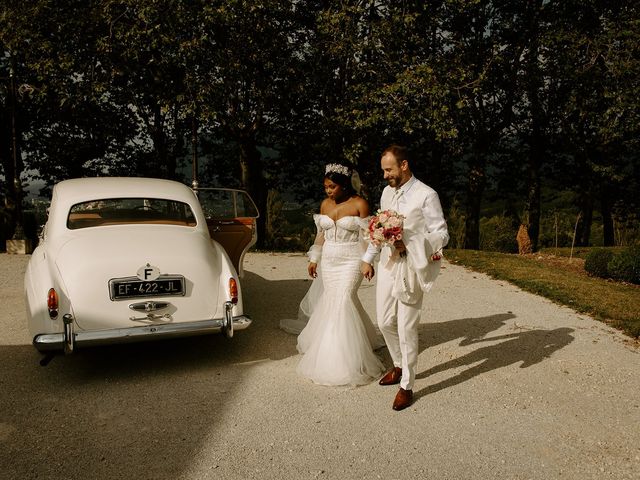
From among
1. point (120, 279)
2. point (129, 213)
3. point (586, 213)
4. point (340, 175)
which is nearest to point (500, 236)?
point (586, 213)

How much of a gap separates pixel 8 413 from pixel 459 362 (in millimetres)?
4188

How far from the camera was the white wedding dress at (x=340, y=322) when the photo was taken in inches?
203

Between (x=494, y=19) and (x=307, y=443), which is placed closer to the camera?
(x=307, y=443)

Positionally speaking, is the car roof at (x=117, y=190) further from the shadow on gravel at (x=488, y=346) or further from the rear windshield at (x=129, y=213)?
the shadow on gravel at (x=488, y=346)

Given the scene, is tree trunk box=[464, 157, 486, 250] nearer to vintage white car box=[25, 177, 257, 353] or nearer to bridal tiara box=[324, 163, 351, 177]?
vintage white car box=[25, 177, 257, 353]

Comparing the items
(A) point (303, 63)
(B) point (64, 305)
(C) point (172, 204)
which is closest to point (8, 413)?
(B) point (64, 305)

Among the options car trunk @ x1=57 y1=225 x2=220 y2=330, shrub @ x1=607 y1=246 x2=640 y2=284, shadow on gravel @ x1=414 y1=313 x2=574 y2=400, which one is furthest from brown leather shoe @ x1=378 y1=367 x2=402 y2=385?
shrub @ x1=607 y1=246 x2=640 y2=284

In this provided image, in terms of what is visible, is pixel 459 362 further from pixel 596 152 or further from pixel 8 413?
pixel 596 152

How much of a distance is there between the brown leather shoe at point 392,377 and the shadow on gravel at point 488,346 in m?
0.22

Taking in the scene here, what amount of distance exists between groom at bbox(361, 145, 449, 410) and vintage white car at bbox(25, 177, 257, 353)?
5.04ft

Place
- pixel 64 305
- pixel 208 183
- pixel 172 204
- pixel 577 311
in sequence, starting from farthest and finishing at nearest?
pixel 208 183
pixel 577 311
pixel 172 204
pixel 64 305

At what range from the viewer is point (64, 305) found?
16.3ft

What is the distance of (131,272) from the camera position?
5211 mm

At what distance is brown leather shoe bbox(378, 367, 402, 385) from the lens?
5.12m
